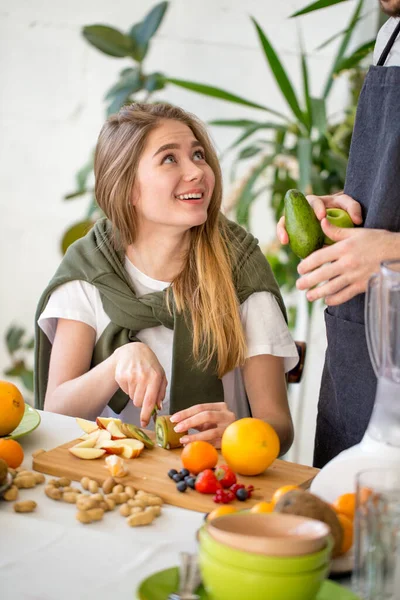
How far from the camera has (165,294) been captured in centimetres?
198

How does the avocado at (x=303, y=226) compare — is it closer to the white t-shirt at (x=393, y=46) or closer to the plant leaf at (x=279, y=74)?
the white t-shirt at (x=393, y=46)

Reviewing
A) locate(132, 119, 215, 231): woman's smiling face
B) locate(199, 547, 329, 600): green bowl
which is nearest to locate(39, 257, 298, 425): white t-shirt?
locate(132, 119, 215, 231): woman's smiling face

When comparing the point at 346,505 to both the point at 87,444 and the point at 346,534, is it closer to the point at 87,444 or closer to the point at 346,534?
the point at 346,534

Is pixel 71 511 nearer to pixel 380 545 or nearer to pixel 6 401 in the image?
pixel 6 401

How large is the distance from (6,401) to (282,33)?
8.51ft

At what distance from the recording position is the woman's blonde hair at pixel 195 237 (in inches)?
77.0

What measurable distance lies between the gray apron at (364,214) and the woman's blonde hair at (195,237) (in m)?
0.36

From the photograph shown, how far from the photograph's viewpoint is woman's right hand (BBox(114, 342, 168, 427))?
154 centimetres

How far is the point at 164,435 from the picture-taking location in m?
1.41

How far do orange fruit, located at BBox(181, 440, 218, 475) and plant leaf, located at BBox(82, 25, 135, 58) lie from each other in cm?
239

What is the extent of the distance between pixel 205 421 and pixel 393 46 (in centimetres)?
81

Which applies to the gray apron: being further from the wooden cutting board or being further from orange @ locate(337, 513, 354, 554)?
orange @ locate(337, 513, 354, 554)

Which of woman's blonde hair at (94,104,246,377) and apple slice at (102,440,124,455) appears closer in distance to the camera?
apple slice at (102,440,124,455)

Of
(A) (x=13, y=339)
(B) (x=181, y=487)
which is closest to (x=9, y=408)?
(B) (x=181, y=487)
